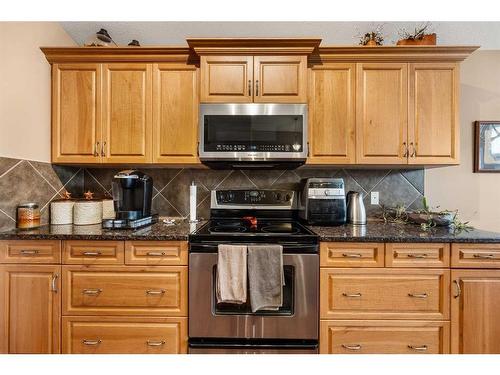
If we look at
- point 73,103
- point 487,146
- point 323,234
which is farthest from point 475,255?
point 73,103

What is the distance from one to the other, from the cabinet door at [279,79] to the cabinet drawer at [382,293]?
1.20 meters

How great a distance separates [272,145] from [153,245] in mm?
1021

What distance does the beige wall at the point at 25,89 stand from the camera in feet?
5.66

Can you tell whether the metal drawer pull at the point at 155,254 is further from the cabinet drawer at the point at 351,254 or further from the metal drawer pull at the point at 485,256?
the metal drawer pull at the point at 485,256

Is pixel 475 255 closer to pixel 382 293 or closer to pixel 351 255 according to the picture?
pixel 382 293

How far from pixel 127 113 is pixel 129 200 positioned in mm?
650

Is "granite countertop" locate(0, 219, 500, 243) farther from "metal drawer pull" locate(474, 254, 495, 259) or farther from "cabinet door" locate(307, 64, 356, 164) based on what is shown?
"cabinet door" locate(307, 64, 356, 164)

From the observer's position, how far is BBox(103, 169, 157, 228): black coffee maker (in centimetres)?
187

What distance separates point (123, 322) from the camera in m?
1.67

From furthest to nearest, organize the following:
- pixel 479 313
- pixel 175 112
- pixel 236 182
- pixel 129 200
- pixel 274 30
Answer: pixel 236 182
pixel 274 30
pixel 175 112
pixel 129 200
pixel 479 313

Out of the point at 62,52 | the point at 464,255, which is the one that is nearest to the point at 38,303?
the point at 62,52

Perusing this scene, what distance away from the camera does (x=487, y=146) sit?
7.69 feet

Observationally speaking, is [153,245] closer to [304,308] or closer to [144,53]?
[304,308]

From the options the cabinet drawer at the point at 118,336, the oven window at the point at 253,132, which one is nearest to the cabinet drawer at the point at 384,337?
the cabinet drawer at the point at 118,336
